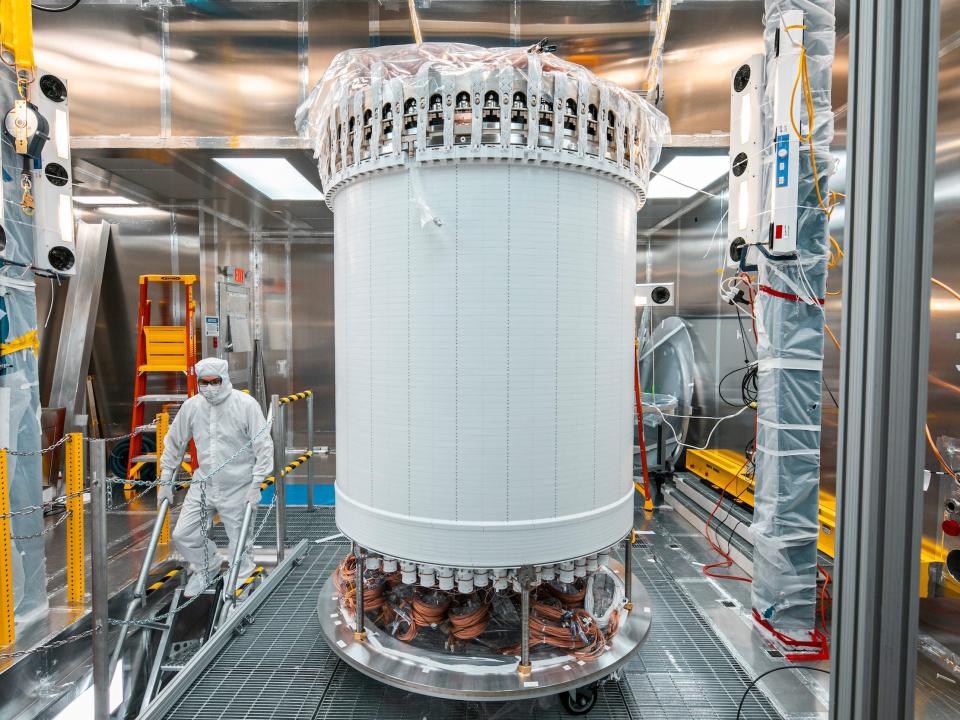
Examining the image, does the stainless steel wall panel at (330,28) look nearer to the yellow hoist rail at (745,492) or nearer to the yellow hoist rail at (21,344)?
the yellow hoist rail at (21,344)

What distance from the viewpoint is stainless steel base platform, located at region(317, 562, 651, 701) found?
222 centimetres

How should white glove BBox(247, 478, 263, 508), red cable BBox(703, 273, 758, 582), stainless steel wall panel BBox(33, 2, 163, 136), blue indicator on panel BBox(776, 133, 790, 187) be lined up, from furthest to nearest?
stainless steel wall panel BBox(33, 2, 163, 136)
white glove BBox(247, 478, 263, 508)
red cable BBox(703, 273, 758, 582)
blue indicator on panel BBox(776, 133, 790, 187)

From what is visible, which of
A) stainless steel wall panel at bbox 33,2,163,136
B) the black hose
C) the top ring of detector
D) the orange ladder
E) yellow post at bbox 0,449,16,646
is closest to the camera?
the top ring of detector

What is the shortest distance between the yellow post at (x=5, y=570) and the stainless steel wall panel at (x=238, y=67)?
11.9 feet

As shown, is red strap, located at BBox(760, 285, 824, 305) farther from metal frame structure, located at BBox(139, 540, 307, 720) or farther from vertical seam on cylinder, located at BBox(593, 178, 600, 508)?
metal frame structure, located at BBox(139, 540, 307, 720)

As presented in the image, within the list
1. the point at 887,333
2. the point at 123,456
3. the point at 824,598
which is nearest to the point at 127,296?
the point at 123,456

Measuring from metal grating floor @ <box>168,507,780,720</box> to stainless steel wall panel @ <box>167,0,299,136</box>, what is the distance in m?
4.65

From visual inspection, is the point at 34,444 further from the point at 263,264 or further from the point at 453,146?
the point at 263,264

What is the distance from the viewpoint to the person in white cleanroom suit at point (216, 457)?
4.47 meters

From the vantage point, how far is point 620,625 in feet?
8.90

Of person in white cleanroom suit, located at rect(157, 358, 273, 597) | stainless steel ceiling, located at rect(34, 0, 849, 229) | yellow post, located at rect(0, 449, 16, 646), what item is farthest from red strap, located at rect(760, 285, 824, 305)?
yellow post, located at rect(0, 449, 16, 646)

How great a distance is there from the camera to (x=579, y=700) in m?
→ 2.50

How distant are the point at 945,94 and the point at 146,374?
8.71 metres

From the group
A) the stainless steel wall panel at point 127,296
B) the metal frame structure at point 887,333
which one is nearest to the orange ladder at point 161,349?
the stainless steel wall panel at point 127,296
